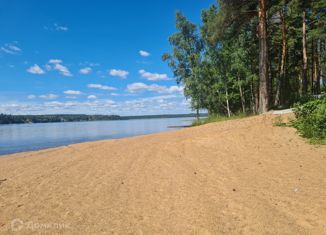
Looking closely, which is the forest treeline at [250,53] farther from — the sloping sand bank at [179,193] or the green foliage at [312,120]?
the sloping sand bank at [179,193]

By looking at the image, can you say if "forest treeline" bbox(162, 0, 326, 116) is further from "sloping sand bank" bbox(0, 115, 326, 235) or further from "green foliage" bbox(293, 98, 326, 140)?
"sloping sand bank" bbox(0, 115, 326, 235)

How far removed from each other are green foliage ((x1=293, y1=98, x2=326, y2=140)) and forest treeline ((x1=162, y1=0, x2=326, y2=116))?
4433 mm

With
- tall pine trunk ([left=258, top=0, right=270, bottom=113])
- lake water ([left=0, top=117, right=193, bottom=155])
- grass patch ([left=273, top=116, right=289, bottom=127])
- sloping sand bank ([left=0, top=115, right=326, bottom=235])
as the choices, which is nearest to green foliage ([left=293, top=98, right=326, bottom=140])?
grass patch ([left=273, top=116, right=289, bottom=127])

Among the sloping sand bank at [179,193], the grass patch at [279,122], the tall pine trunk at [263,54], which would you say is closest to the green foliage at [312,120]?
the grass patch at [279,122]

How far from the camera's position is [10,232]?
11.1 feet

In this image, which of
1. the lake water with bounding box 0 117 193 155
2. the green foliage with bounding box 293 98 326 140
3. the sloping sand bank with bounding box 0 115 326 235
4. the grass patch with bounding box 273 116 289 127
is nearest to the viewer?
the sloping sand bank with bounding box 0 115 326 235

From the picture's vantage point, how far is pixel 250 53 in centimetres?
2498

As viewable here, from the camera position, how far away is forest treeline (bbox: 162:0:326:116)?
49.0 feet

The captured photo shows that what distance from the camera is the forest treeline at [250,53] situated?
14937 millimetres

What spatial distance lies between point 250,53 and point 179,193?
23.3 metres

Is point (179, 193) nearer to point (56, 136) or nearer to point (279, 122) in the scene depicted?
point (279, 122)

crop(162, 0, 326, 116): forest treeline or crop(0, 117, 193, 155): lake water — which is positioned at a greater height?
crop(162, 0, 326, 116): forest treeline

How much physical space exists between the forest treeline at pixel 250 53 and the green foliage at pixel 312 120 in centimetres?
443

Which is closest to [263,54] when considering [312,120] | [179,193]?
[312,120]
